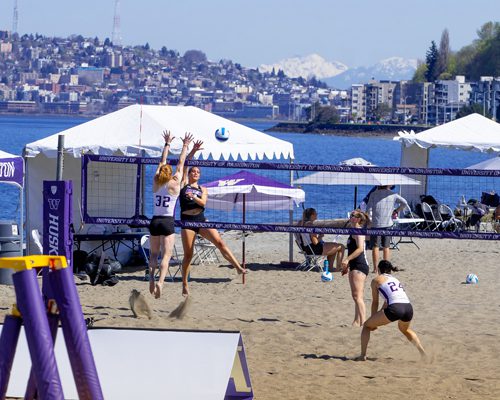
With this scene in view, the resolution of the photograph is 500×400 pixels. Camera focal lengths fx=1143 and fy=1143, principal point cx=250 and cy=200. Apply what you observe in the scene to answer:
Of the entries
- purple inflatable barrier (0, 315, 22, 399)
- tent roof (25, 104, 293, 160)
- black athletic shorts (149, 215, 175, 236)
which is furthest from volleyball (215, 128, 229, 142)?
purple inflatable barrier (0, 315, 22, 399)

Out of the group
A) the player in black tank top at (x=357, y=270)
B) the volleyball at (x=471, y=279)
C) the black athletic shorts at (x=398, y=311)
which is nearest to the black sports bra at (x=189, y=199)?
the player in black tank top at (x=357, y=270)

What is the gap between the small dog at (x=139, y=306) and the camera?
430 inches

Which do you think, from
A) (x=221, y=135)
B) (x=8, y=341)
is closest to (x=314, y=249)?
(x=221, y=135)

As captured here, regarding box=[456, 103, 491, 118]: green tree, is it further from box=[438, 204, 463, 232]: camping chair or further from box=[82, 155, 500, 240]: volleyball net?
box=[438, 204, 463, 232]: camping chair

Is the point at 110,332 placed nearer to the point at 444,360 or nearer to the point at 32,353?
the point at 32,353

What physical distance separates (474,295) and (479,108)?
17140 cm

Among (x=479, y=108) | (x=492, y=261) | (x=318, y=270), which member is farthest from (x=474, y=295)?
(x=479, y=108)

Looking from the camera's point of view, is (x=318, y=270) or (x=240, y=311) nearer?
(x=240, y=311)

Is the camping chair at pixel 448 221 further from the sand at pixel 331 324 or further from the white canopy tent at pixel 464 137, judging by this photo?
the sand at pixel 331 324

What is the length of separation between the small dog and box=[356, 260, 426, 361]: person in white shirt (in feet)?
7.96

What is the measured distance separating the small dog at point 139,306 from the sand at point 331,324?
86 millimetres

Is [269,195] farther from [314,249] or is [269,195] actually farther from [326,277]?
[326,277]

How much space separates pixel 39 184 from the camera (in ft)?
52.9

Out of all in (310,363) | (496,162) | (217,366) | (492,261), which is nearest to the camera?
(217,366)
